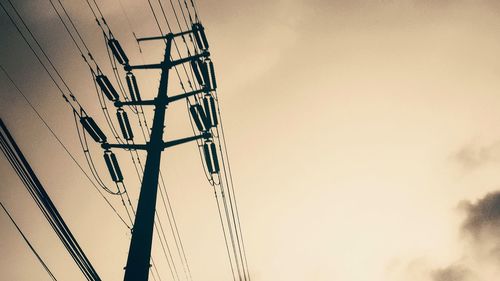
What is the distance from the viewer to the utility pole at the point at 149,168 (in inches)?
191

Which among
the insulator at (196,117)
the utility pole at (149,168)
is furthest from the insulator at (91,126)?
the insulator at (196,117)

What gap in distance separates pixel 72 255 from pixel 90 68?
192 inches

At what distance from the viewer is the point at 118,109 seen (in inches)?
338

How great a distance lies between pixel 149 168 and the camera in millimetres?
6137

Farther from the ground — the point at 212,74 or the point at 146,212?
the point at 212,74

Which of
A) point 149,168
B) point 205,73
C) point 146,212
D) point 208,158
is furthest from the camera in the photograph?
point 205,73

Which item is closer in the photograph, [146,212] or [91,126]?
[146,212]

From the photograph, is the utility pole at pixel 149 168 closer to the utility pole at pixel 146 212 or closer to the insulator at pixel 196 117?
the utility pole at pixel 146 212

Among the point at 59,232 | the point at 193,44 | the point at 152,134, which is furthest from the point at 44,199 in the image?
the point at 193,44

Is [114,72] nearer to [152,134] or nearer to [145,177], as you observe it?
[152,134]

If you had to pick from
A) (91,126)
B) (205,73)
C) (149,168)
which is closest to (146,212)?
(149,168)

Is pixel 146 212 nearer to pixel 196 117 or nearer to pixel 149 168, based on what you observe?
pixel 149 168

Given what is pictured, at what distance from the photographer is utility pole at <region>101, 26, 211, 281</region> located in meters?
4.86

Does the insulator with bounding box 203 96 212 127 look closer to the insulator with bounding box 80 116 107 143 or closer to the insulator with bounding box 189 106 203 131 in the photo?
the insulator with bounding box 189 106 203 131
